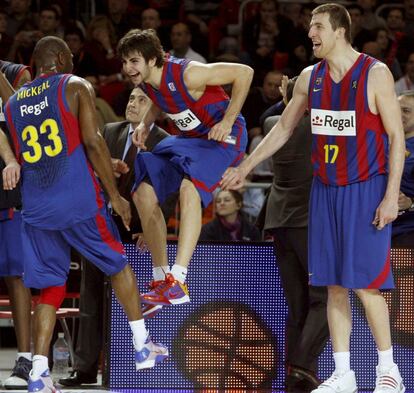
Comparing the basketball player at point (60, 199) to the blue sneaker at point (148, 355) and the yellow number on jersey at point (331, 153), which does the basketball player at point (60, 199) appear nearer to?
the blue sneaker at point (148, 355)

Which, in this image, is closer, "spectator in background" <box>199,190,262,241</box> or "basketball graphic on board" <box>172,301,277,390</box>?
"basketball graphic on board" <box>172,301,277,390</box>

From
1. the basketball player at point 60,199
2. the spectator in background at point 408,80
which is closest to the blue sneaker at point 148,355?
the basketball player at point 60,199

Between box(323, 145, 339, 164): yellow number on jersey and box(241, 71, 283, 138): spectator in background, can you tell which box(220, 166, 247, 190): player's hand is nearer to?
box(323, 145, 339, 164): yellow number on jersey

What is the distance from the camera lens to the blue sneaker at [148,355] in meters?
5.98

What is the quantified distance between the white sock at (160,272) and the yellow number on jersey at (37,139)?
0.92m

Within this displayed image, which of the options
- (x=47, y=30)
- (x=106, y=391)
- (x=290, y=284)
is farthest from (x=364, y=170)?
(x=47, y=30)

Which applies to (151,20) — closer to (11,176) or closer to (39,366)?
(11,176)

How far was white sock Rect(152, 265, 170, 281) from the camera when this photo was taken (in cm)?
619

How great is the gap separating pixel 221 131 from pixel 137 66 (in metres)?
0.61

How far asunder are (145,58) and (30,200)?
1040mm

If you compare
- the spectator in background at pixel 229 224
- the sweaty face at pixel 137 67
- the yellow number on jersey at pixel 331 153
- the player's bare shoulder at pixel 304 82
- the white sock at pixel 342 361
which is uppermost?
the sweaty face at pixel 137 67

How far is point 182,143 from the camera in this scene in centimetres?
620

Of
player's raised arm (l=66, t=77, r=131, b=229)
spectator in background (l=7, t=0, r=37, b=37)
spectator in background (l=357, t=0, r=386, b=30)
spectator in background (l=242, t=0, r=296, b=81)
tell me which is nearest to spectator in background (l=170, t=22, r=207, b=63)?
spectator in background (l=242, t=0, r=296, b=81)

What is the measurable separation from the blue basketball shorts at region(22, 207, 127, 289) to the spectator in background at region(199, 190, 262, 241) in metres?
3.34
